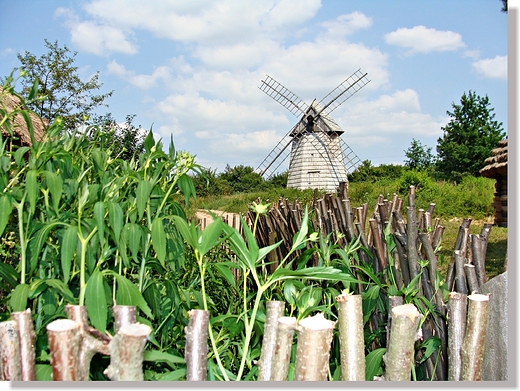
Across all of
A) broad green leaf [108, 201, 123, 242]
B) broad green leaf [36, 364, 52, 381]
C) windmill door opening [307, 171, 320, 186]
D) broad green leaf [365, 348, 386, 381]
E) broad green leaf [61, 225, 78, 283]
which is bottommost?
broad green leaf [365, 348, 386, 381]

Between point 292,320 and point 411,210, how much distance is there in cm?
87

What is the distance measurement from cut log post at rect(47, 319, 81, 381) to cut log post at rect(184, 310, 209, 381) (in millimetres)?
276

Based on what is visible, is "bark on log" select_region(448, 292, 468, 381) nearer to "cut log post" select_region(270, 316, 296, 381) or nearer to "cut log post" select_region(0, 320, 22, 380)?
"cut log post" select_region(270, 316, 296, 381)

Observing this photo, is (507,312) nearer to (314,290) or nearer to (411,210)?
(411,210)

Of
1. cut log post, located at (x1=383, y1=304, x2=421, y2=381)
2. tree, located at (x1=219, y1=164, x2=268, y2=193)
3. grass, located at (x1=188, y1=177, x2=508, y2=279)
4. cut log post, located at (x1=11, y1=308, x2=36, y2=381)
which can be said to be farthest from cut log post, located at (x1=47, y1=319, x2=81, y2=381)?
tree, located at (x1=219, y1=164, x2=268, y2=193)

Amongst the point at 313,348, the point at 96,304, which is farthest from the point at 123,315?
the point at 313,348

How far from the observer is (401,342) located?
1330 millimetres

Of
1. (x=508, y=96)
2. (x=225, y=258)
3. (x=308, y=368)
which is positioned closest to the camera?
(x=308, y=368)

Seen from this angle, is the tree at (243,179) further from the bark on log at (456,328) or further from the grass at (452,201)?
the bark on log at (456,328)

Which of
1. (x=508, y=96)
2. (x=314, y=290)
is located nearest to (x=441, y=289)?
(x=314, y=290)

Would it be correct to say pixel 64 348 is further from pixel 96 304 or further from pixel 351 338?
pixel 351 338

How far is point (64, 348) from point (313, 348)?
1.87 feet

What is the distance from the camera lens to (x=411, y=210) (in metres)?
1.87

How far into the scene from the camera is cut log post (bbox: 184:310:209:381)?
1.21 meters
